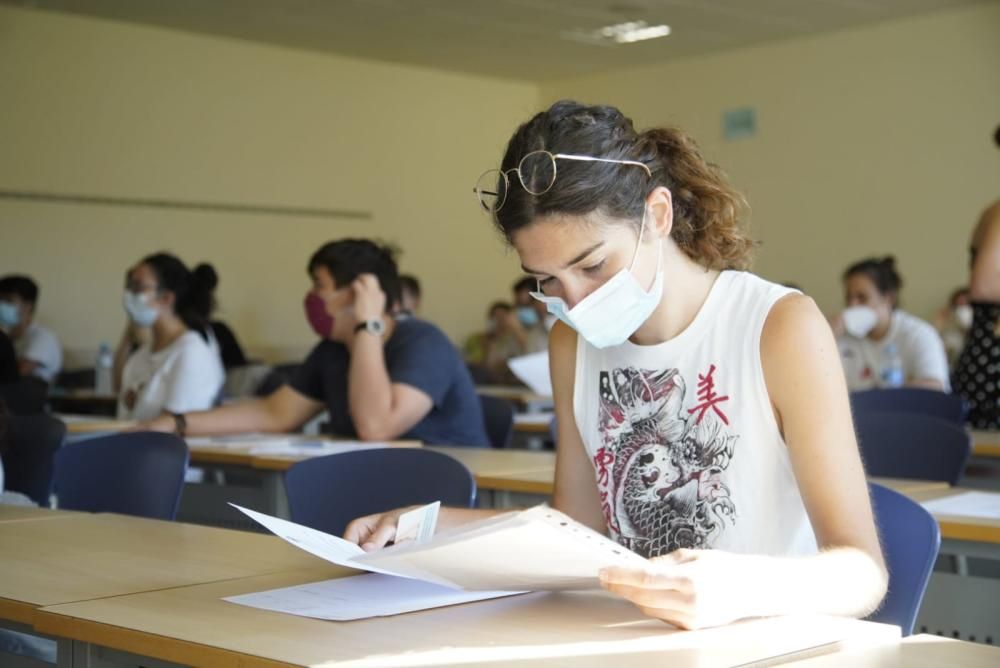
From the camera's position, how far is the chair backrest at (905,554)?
1671mm

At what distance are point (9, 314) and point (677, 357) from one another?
19.3 feet

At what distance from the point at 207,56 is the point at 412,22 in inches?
54.6

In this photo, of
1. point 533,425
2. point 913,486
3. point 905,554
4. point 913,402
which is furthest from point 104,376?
point 905,554

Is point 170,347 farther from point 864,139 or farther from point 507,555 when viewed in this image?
point 864,139

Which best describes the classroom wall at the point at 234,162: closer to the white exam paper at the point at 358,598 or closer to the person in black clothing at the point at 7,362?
the person in black clothing at the point at 7,362

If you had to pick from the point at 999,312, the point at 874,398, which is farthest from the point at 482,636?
the point at 999,312

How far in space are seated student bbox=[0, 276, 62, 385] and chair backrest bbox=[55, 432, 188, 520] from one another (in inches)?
175

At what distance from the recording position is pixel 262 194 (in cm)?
848

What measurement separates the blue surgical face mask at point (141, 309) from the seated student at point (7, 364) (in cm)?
86

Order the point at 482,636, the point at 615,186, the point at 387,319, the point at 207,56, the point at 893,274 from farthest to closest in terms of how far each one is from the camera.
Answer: the point at 207,56, the point at 893,274, the point at 387,319, the point at 615,186, the point at 482,636

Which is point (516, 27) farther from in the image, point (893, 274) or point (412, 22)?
point (893, 274)

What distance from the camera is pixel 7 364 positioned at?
5.11 metres

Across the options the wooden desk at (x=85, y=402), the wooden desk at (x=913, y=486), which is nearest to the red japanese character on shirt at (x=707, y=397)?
the wooden desk at (x=913, y=486)

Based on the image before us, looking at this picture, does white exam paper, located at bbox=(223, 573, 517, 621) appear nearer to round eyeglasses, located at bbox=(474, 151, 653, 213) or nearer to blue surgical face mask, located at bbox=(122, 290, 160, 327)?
round eyeglasses, located at bbox=(474, 151, 653, 213)
